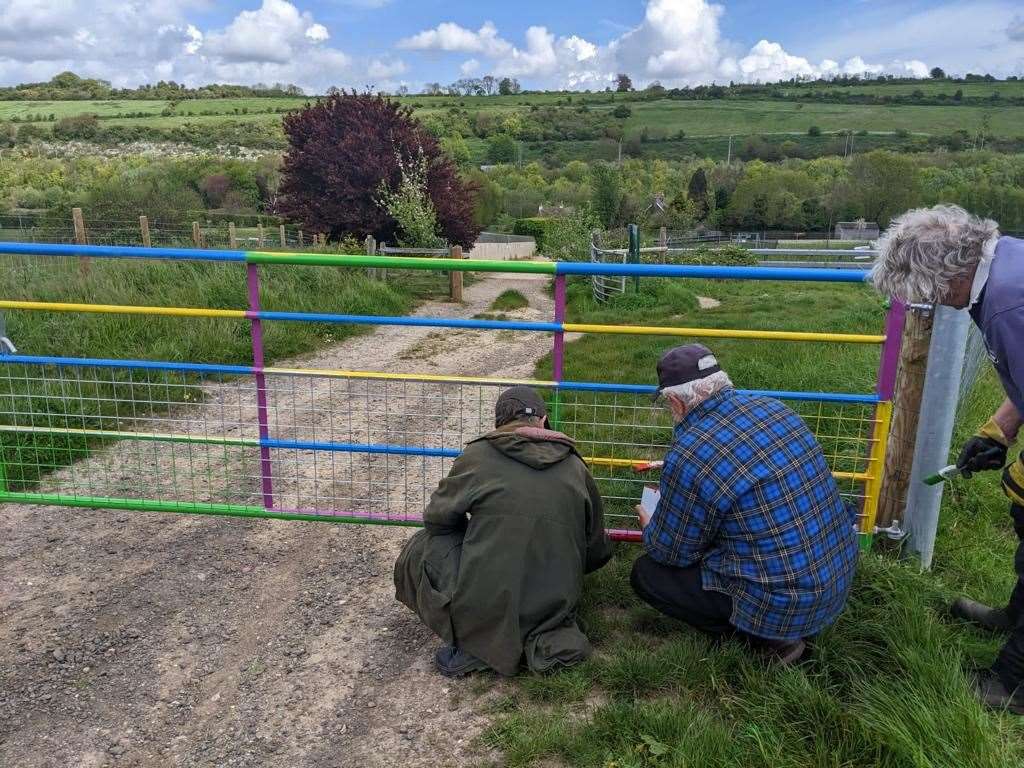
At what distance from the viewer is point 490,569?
2.92 metres

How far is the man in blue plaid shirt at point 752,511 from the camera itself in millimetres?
2652

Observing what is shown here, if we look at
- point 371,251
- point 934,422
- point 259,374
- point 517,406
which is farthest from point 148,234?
point 934,422

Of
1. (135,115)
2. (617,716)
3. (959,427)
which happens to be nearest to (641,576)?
(617,716)

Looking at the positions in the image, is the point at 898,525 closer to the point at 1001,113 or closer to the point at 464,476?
the point at 464,476

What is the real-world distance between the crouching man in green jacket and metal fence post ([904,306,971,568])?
1649 millimetres

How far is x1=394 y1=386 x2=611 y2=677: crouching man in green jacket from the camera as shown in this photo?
292cm

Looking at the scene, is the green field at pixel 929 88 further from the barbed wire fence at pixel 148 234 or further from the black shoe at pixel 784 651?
the black shoe at pixel 784 651

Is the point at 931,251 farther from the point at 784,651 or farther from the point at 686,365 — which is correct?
the point at 784,651

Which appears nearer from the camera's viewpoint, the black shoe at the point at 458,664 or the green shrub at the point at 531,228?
the black shoe at the point at 458,664

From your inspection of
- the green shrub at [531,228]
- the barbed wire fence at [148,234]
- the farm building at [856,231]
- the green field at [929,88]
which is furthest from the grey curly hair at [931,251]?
the green field at [929,88]

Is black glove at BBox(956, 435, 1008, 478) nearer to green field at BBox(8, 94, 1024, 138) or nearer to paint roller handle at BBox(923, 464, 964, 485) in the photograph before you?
paint roller handle at BBox(923, 464, 964, 485)

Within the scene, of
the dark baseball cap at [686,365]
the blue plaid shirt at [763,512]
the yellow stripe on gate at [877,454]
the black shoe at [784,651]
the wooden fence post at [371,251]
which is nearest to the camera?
the blue plaid shirt at [763,512]

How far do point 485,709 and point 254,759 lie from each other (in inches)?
33.0

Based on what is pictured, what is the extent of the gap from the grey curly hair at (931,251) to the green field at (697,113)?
77.5 metres
